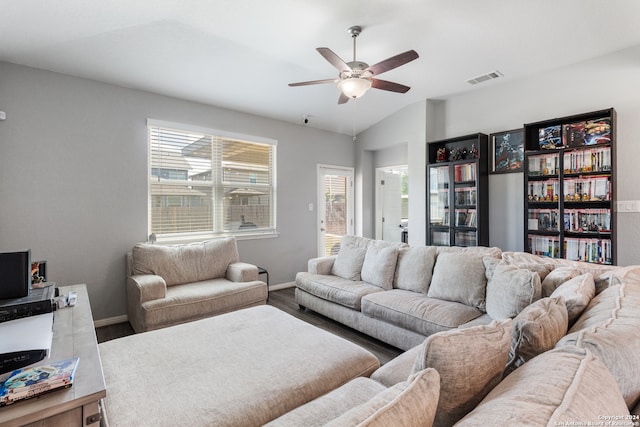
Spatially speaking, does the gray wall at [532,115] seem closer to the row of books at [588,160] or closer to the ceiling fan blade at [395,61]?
the row of books at [588,160]

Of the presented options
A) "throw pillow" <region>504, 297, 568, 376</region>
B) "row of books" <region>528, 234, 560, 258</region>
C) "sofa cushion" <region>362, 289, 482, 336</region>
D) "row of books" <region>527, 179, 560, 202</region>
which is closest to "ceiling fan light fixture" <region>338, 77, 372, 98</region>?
"sofa cushion" <region>362, 289, 482, 336</region>

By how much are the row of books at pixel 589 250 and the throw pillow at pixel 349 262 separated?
2.25 meters

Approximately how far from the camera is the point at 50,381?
41.2 inches

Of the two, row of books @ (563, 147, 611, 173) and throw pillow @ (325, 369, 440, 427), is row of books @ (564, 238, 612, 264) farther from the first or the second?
throw pillow @ (325, 369, 440, 427)

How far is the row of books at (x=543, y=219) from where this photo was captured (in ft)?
Answer: 11.5

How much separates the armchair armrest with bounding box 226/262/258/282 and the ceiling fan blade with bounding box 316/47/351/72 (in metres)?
2.41

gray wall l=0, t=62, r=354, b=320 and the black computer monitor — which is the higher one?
gray wall l=0, t=62, r=354, b=320

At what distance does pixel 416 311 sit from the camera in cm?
248

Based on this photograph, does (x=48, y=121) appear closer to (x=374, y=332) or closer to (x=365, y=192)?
(x=374, y=332)

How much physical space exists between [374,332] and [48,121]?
12.6 ft

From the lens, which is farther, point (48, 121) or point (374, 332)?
point (48, 121)

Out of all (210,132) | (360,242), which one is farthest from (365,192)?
(210,132)

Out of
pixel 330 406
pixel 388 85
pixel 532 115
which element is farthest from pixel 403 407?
pixel 532 115

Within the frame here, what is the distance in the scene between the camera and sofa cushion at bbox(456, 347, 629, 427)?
0.61 metres
